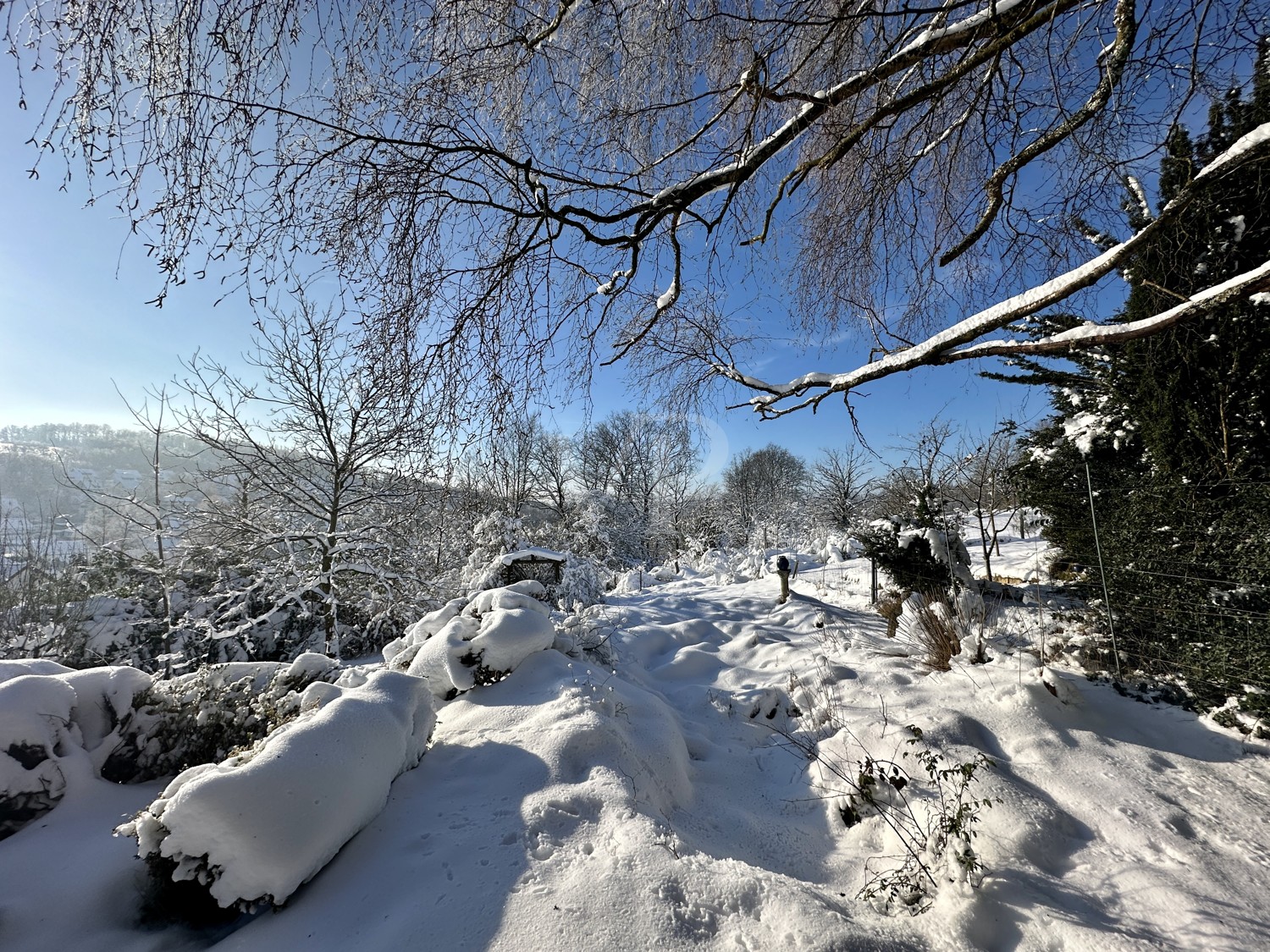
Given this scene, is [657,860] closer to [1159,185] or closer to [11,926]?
[11,926]

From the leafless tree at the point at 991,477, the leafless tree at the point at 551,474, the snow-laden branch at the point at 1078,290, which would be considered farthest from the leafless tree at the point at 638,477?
the snow-laden branch at the point at 1078,290

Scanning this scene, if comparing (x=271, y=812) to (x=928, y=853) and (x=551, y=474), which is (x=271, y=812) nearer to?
(x=928, y=853)

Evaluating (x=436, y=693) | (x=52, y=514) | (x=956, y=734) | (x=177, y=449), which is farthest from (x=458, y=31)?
(x=52, y=514)

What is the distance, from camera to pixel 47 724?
2119mm

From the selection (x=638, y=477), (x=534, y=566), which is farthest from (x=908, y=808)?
(x=638, y=477)

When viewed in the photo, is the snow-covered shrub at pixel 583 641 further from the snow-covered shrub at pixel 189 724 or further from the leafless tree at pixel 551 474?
the leafless tree at pixel 551 474

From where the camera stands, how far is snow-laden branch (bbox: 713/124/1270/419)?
1.44m

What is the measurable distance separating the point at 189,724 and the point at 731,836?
2.95 metres

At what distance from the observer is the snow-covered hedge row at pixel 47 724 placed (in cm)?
193

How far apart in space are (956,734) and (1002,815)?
31.5 inches

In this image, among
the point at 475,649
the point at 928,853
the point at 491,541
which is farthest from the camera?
the point at 491,541

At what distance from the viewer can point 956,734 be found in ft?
9.87

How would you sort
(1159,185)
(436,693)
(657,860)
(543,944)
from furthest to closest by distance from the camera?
(1159,185)
(436,693)
(657,860)
(543,944)

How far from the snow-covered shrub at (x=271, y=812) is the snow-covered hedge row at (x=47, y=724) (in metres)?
0.71
